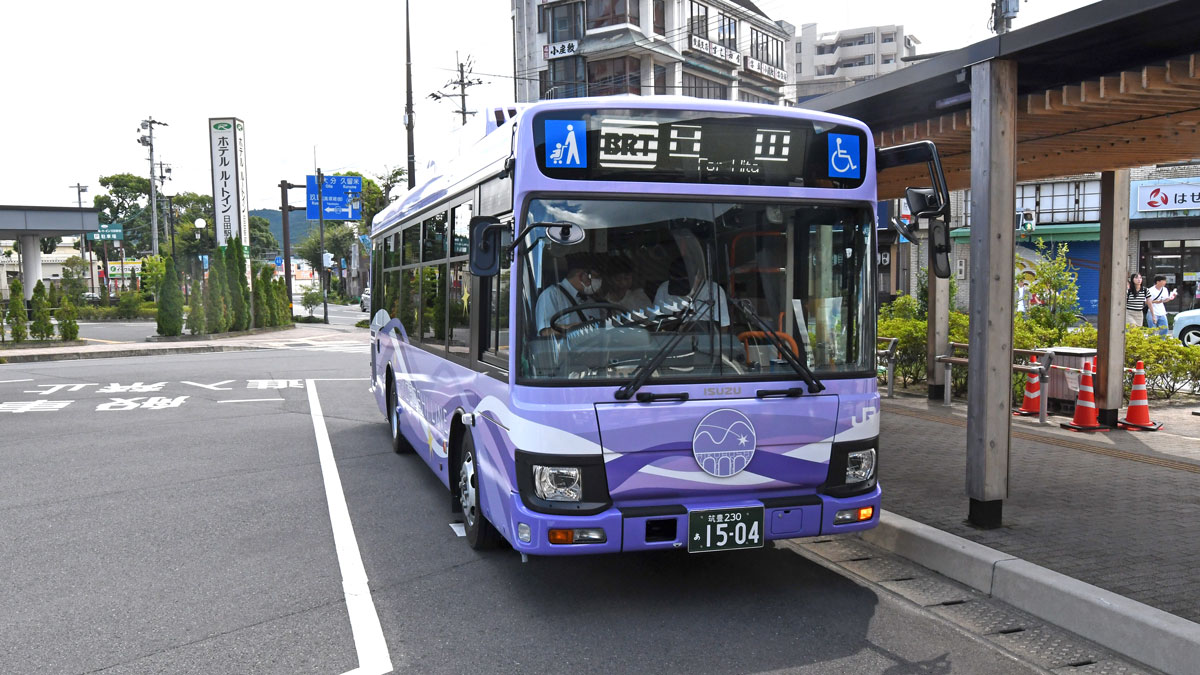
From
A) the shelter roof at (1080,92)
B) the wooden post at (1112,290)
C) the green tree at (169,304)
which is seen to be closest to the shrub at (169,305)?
the green tree at (169,304)

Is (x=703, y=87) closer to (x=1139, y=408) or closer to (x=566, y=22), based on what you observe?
(x=566, y=22)

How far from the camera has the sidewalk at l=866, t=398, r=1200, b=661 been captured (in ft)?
17.7

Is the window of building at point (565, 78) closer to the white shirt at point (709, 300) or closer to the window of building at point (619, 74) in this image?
the window of building at point (619, 74)

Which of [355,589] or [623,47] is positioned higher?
[623,47]

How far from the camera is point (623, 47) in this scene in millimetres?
45844

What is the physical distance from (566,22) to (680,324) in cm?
4569

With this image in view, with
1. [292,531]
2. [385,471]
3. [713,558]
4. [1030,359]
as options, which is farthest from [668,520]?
[1030,359]

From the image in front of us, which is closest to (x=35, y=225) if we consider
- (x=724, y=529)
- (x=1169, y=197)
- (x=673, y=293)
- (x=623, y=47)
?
(x=623, y=47)

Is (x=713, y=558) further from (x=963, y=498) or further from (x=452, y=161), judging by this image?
(x=452, y=161)

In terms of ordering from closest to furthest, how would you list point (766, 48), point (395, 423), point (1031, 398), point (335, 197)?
1. point (395, 423)
2. point (1031, 398)
3. point (335, 197)
4. point (766, 48)

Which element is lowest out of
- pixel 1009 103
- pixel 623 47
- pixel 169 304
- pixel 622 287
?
pixel 169 304

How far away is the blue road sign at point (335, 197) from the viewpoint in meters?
43.4

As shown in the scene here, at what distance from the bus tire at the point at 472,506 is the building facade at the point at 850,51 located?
287 feet

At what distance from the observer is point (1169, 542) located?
620 cm
